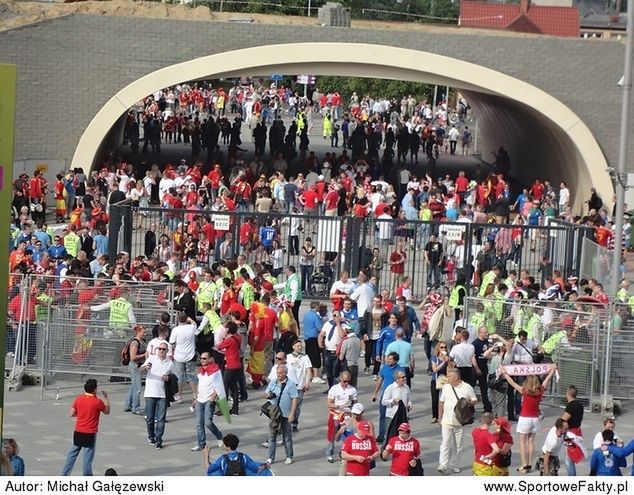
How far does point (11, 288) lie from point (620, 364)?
8915 millimetres

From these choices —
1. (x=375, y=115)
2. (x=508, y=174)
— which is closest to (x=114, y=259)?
(x=508, y=174)

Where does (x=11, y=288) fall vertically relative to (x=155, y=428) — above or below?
above

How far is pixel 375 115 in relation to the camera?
60.3m

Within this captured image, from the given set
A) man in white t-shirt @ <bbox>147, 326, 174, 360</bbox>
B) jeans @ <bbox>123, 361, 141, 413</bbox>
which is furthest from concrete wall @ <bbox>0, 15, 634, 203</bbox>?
man in white t-shirt @ <bbox>147, 326, 174, 360</bbox>

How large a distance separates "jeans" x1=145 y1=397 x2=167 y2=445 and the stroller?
9.79m

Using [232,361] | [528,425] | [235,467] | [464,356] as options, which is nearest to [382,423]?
[464,356]

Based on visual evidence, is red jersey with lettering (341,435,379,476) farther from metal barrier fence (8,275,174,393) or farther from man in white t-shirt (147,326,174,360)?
metal barrier fence (8,275,174,393)

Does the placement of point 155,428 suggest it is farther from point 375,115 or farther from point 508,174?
point 375,115

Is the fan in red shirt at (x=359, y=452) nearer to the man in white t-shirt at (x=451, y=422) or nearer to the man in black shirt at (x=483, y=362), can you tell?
the man in white t-shirt at (x=451, y=422)

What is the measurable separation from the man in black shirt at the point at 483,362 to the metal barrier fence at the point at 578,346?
502mm

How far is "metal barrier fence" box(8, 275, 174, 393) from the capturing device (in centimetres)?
2202

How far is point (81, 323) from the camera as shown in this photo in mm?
22062

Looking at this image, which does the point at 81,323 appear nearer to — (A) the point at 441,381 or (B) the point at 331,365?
(B) the point at 331,365

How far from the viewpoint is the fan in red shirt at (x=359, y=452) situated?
16.5 metres
